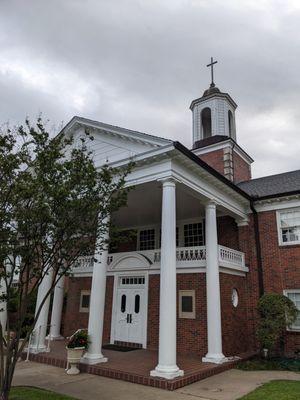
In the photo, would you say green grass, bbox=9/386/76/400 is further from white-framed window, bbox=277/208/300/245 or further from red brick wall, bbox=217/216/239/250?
white-framed window, bbox=277/208/300/245

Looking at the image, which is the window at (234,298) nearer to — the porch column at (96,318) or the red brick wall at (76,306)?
the red brick wall at (76,306)

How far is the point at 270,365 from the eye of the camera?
1155cm

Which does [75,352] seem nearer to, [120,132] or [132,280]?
[132,280]

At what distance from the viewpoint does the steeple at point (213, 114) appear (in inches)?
812

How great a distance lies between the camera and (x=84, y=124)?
506 inches

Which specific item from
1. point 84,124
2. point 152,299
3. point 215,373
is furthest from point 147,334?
point 84,124

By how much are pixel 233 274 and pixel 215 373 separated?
4.40m

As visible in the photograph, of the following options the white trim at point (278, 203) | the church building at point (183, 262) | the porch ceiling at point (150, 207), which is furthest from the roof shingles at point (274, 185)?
the porch ceiling at point (150, 207)

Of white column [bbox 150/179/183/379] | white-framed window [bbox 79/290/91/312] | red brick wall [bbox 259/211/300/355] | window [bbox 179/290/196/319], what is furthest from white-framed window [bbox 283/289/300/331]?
white-framed window [bbox 79/290/91/312]

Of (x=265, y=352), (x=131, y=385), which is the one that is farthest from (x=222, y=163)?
(x=131, y=385)

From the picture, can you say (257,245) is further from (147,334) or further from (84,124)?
(84,124)

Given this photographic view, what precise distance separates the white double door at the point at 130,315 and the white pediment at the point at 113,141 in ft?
19.4

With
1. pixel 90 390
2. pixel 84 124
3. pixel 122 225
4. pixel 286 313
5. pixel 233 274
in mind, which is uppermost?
pixel 84 124

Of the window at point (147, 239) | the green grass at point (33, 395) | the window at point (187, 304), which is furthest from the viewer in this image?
the window at point (147, 239)
